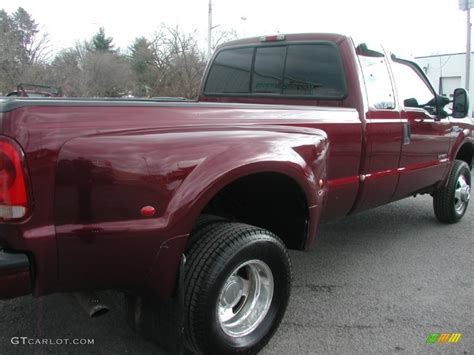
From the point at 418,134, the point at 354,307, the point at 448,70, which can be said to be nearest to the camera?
the point at 354,307

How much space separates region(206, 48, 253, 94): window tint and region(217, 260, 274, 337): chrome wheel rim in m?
2.17

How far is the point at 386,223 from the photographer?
5629mm

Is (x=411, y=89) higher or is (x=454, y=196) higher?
(x=411, y=89)

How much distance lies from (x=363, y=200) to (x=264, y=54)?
5.20 feet

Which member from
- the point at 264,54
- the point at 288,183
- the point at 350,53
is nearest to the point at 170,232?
the point at 288,183

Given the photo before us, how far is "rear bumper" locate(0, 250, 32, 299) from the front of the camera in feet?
5.98

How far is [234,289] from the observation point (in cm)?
264

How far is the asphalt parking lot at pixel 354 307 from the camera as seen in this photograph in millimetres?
2842

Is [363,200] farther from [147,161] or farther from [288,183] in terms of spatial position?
[147,161]

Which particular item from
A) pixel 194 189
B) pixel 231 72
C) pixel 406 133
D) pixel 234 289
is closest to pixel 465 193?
pixel 406 133

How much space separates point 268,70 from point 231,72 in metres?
0.51

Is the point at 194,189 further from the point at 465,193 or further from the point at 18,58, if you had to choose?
the point at 18,58

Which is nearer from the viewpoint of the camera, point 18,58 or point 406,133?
point 406,133

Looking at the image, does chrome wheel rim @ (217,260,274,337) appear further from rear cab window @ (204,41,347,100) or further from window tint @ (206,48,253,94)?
window tint @ (206,48,253,94)
